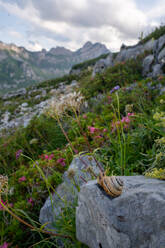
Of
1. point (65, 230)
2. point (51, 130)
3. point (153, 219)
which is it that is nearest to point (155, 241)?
point (153, 219)

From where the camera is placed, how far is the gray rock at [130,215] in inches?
44.1

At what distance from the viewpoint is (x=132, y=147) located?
129 inches

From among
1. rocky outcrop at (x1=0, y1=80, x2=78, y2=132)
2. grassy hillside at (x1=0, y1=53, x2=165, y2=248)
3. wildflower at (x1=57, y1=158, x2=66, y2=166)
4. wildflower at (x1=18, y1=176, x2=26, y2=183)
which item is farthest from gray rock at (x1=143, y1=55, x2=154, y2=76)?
wildflower at (x1=18, y1=176, x2=26, y2=183)

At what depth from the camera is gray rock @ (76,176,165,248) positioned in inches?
44.1

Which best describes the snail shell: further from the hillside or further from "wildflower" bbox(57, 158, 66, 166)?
"wildflower" bbox(57, 158, 66, 166)

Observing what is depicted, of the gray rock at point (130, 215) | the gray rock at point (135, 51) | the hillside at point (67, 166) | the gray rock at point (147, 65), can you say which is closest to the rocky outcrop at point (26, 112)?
the hillside at point (67, 166)

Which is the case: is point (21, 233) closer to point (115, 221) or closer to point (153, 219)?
point (115, 221)

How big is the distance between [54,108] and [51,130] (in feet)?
13.6

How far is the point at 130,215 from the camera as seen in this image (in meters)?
1.22

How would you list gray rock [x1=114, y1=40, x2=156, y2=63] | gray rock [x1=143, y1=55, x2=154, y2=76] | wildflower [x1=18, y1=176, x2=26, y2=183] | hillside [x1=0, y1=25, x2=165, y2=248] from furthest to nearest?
1. gray rock [x1=114, y1=40, x2=156, y2=63]
2. gray rock [x1=143, y1=55, x2=154, y2=76]
3. wildflower [x1=18, y1=176, x2=26, y2=183]
4. hillside [x1=0, y1=25, x2=165, y2=248]

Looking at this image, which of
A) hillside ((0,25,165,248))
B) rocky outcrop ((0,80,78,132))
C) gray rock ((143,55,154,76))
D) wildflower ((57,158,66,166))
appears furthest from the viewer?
gray rock ((143,55,154,76))

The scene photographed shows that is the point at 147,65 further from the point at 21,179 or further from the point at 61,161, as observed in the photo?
the point at 21,179

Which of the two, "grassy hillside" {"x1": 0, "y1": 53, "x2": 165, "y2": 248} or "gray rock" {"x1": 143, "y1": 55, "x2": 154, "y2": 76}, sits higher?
"gray rock" {"x1": 143, "y1": 55, "x2": 154, "y2": 76}

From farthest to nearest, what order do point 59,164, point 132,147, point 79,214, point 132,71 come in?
1. point 132,71
2. point 59,164
3. point 132,147
4. point 79,214
